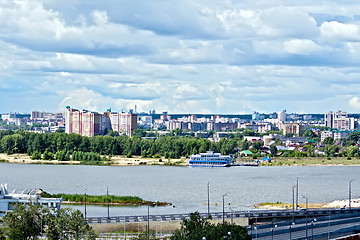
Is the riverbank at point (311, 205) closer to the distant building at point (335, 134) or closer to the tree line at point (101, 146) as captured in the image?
the tree line at point (101, 146)

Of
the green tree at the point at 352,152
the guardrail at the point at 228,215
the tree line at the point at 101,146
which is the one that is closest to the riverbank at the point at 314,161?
the green tree at the point at 352,152

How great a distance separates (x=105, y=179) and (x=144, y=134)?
118 m

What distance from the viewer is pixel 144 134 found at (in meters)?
197

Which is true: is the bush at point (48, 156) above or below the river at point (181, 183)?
above

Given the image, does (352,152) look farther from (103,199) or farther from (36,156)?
(103,199)

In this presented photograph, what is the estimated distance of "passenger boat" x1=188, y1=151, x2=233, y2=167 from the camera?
10769 cm

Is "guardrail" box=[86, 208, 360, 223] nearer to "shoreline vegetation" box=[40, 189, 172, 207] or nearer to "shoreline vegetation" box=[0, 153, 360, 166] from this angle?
"shoreline vegetation" box=[40, 189, 172, 207]

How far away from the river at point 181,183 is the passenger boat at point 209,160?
7.29 metres

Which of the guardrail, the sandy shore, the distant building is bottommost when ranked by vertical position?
the sandy shore

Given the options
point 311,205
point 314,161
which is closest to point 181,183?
point 311,205

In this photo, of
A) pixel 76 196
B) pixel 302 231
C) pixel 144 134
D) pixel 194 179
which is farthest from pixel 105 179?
pixel 144 134

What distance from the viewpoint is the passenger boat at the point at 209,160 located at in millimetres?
107688

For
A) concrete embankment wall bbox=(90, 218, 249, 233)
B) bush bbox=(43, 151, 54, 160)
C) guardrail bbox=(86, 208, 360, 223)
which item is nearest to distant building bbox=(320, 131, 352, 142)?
bush bbox=(43, 151, 54, 160)

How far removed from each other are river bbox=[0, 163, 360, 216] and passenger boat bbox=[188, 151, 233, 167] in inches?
287
